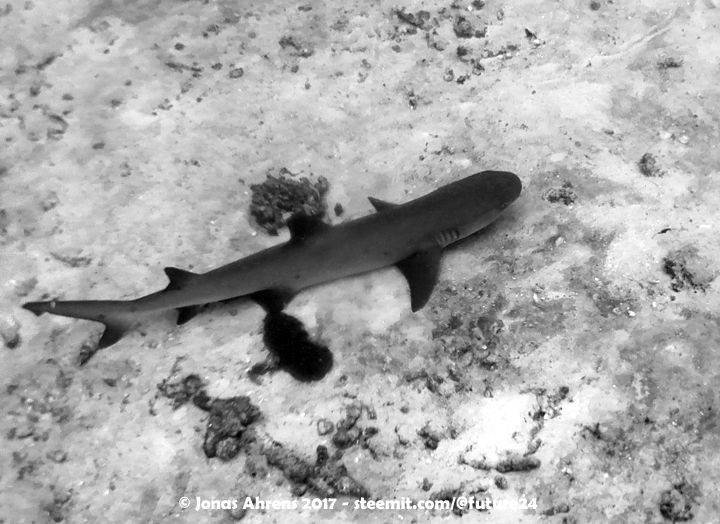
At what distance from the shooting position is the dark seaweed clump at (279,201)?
5.46 metres

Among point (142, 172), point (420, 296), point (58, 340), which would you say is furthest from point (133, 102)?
point (420, 296)

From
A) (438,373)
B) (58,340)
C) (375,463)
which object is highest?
(438,373)

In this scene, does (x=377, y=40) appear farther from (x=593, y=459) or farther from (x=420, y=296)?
(x=593, y=459)

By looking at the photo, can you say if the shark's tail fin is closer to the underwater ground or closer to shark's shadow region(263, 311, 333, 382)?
the underwater ground

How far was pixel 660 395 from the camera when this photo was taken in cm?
360

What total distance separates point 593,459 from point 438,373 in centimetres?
124

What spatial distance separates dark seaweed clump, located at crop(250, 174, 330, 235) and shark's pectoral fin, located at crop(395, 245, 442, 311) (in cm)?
129

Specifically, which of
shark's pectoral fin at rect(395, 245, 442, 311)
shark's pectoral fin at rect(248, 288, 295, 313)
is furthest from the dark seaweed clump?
shark's pectoral fin at rect(395, 245, 442, 311)

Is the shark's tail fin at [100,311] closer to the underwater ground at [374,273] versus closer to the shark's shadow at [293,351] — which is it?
the underwater ground at [374,273]

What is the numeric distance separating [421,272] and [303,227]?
1.20 meters

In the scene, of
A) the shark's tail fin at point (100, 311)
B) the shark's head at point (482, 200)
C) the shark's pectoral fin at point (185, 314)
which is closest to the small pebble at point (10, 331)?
the shark's tail fin at point (100, 311)

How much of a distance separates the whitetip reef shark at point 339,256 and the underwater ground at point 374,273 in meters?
0.21

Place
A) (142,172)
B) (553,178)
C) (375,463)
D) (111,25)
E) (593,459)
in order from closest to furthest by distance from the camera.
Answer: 1. (593,459)
2. (375,463)
3. (553,178)
4. (142,172)
5. (111,25)

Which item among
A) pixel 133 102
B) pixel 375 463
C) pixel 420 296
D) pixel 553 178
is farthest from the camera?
pixel 133 102
